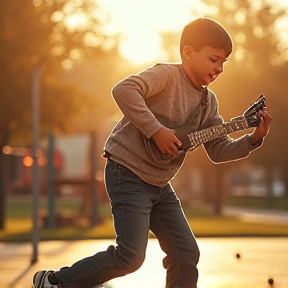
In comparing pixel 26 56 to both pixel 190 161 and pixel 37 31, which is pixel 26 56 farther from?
pixel 190 161

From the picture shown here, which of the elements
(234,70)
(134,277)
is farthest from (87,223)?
(134,277)

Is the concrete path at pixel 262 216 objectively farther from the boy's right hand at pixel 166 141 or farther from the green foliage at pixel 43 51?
the boy's right hand at pixel 166 141

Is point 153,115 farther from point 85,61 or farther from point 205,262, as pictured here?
point 85,61

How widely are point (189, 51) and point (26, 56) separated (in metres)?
12.2

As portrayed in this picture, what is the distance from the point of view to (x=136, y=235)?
5.61 m

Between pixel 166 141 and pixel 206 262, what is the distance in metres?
4.49

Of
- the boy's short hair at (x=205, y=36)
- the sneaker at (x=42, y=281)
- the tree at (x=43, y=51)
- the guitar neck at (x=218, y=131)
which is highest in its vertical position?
the tree at (x=43, y=51)

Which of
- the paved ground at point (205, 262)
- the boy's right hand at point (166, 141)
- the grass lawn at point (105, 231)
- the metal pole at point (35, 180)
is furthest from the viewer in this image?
the grass lawn at point (105, 231)

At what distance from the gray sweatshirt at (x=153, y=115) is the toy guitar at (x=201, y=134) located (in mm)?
48

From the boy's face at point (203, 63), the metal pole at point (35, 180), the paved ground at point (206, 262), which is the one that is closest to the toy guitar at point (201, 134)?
the boy's face at point (203, 63)

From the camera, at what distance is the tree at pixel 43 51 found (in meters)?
17.6

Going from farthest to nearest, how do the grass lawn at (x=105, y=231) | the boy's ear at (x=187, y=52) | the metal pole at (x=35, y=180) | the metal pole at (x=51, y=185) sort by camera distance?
1. the metal pole at (x=51, y=185)
2. the grass lawn at (x=105, y=231)
3. the metal pole at (x=35, y=180)
4. the boy's ear at (x=187, y=52)

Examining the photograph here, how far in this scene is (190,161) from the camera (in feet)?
103

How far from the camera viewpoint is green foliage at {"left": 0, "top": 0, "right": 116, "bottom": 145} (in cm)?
1756
